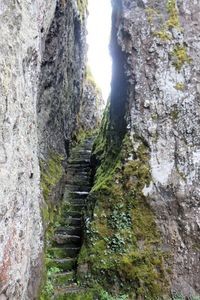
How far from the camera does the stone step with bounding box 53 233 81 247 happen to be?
8500mm

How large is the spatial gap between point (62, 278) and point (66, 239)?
138 centimetres

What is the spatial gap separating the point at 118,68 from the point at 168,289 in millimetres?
6053

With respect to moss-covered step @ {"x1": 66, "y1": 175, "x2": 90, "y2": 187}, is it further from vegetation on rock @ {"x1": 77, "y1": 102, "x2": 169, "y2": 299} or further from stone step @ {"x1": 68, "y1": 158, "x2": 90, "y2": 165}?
vegetation on rock @ {"x1": 77, "y1": 102, "x2": 169, "y2": 299}

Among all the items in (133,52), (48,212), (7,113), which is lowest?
(48,212)

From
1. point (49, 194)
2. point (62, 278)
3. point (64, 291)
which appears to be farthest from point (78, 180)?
point (64, 291)

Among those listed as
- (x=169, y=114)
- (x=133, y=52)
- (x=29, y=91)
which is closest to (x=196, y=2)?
(x=133, y=52)

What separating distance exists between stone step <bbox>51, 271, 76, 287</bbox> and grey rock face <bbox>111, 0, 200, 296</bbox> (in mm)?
1986

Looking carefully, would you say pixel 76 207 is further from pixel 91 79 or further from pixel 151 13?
pixel 91 79

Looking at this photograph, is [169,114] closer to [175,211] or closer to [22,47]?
[175,211]

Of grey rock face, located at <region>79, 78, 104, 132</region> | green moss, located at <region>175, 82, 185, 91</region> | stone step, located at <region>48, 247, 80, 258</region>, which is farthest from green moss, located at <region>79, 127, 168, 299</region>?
grey rock face, located at <region>79, 78, 104, 132</region>

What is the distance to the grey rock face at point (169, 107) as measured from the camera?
7570 mm

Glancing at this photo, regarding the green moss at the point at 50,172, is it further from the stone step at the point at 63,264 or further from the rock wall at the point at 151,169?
the stone step at the point at 63,264

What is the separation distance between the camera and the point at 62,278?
7270mm

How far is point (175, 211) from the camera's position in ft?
25.5
